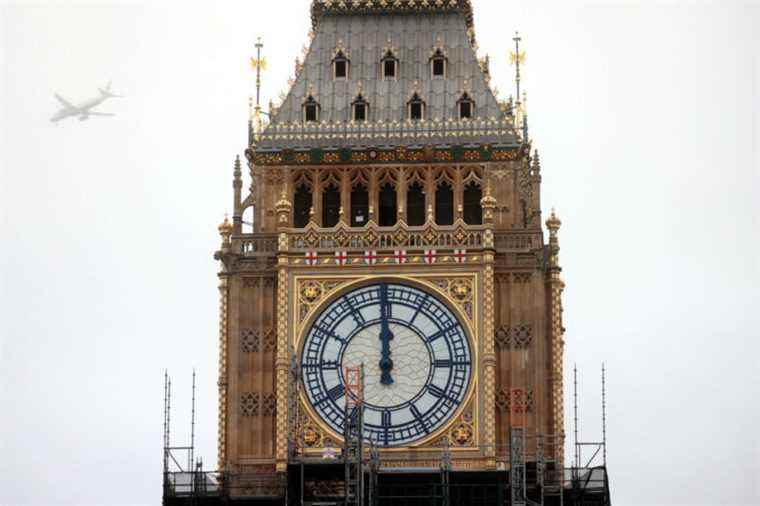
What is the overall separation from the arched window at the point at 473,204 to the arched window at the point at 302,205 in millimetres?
2877

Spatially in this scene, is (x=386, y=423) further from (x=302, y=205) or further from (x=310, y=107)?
(x=310, y=107)

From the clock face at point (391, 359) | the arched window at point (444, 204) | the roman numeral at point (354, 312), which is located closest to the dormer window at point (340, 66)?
the arched window at point (444, 204)

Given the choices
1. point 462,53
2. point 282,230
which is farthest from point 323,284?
point 462,53

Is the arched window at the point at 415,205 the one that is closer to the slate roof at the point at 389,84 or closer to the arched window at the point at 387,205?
the arched window at the point at 387,205

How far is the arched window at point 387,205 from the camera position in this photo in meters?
71.8

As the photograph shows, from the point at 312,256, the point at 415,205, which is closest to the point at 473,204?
the point at 415,205

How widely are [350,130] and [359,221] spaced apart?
1694 millimetres

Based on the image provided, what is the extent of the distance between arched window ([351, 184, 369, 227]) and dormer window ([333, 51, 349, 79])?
2.32 metres

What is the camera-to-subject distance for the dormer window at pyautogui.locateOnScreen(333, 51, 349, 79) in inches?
2864

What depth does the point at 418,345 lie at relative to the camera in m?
69.8

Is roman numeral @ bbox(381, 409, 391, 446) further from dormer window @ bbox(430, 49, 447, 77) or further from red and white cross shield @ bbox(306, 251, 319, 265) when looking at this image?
dormer window @ bbox(430, 49, 447, 77)

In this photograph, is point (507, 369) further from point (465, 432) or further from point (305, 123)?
point (305, 123)

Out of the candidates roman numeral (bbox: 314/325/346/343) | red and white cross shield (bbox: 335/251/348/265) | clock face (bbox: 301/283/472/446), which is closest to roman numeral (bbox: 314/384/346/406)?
clock face (bbox: 301/283/472/446)

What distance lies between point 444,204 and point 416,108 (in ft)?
6.23
